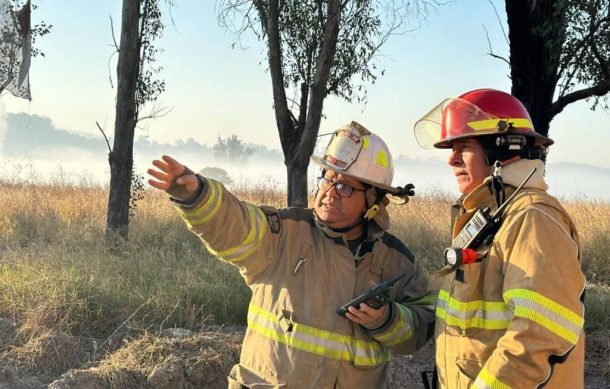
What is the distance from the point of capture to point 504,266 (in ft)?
5.91

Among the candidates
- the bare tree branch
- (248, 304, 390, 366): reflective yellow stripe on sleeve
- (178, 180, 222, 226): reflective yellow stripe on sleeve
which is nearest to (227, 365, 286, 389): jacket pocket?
(248, 304, 390, 366): reflective yellow stripe on sleeve

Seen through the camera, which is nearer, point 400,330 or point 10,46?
point 400,330

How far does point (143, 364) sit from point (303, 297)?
2.22m

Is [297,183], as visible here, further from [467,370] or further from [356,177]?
[467,370]

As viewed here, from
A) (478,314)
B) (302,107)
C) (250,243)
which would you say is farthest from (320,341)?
(302,107)

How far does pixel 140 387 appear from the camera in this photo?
157 inches

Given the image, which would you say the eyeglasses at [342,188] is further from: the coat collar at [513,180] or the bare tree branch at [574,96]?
the bare tree branch at [574,96]

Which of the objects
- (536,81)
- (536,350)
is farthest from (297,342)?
(536,81)

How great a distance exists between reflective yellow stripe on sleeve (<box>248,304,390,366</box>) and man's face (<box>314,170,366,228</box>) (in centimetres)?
49

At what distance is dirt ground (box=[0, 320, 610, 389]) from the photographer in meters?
3.95

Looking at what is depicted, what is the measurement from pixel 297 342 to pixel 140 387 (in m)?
2.10

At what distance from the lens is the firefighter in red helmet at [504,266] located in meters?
1.65

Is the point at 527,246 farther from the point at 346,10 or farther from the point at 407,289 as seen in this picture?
the point at 346,10

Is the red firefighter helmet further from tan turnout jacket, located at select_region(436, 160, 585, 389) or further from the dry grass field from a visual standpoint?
the dry grass field
